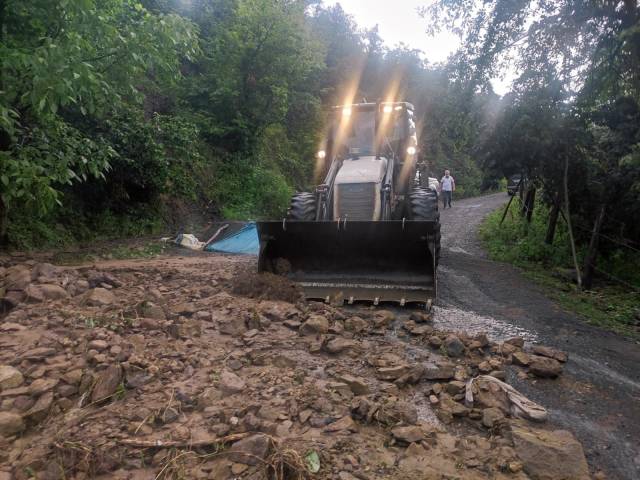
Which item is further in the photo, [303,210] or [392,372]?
[303,210]

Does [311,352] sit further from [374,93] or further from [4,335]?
[374,93]

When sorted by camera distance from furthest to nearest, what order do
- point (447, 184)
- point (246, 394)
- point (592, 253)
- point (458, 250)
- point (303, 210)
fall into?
point (447, 184) < point (458, 250) < point (592, 253) < point (303, 210) < point (246, 394)

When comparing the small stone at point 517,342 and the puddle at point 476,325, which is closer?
the small stone at point 517,342

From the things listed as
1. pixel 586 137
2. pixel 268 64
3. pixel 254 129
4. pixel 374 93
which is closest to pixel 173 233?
pixel 254 129

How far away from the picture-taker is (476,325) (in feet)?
Answer: 19.1

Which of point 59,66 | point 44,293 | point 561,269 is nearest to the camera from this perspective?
point 59,66

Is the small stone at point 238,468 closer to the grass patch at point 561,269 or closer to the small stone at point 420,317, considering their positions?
the small stone at point 420,317

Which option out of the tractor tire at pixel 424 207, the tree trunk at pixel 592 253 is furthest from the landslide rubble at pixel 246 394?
the tree trunk at pixel 592 253

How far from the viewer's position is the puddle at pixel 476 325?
551 centimetres

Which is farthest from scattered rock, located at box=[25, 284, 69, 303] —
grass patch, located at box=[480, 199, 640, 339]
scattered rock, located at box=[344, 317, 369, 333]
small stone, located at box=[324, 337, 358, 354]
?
grass patch, located at box=[480, 199, 640, 339]

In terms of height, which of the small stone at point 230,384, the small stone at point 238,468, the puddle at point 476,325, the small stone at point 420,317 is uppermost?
the small stone at point 230,384

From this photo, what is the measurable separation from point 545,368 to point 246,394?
2.74 meters

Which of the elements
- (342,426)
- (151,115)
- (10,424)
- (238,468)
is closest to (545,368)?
(342,426)

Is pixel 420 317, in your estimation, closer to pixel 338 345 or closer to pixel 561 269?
pixel 338 345
